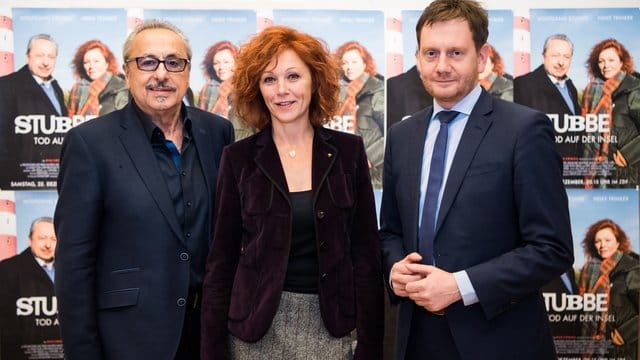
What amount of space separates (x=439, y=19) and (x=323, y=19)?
180cm

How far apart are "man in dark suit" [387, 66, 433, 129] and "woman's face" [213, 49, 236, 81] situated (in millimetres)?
1045

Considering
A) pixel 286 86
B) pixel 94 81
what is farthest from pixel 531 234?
pixel 94 81

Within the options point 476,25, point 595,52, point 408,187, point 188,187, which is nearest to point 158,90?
point 188,187

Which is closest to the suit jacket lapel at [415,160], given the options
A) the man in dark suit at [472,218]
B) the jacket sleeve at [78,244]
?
the man in dark suit at [472,218]

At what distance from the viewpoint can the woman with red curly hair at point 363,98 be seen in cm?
384

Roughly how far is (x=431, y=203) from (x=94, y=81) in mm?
2582

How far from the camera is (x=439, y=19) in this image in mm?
2145

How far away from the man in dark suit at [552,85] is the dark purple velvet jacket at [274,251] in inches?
84.0

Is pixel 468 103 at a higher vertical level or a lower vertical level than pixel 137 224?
higher

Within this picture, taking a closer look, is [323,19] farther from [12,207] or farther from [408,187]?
[12,207]

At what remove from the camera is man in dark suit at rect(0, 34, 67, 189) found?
12.2 ft

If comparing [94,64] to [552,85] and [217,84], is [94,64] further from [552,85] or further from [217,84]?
[552,85]

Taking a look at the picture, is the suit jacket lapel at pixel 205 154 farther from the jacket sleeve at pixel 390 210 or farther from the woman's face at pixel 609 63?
the woman's face at pixel 609 63

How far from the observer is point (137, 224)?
7.37 feet
